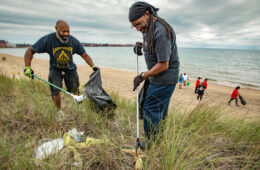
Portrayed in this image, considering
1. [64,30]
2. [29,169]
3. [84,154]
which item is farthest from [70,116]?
[64,30]

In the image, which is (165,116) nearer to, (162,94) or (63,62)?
(162,94)

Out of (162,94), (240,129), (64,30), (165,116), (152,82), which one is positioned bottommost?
(240,129)

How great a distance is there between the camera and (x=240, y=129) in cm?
204

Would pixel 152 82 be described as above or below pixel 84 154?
above

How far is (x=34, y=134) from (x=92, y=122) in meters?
0.86

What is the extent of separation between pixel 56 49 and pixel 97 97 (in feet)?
4.36

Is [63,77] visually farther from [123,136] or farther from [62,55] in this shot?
[123,136]

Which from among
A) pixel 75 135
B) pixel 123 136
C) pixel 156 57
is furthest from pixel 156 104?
pixel 75 135

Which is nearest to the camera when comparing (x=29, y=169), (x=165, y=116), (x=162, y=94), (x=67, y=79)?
(x=29, y=169)

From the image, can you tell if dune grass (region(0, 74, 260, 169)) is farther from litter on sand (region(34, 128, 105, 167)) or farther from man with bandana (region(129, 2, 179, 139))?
man with bandana (region(129, 2, 179, 139))

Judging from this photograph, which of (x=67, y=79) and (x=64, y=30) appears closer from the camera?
(x=64, y=30)

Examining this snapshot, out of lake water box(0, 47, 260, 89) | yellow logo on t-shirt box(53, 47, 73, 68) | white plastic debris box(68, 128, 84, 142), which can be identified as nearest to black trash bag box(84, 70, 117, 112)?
white plastic debris box(68, 128, 84, 142)

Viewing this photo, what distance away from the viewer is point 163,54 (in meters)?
1.50

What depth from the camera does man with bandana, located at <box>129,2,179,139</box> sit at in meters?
1.52
